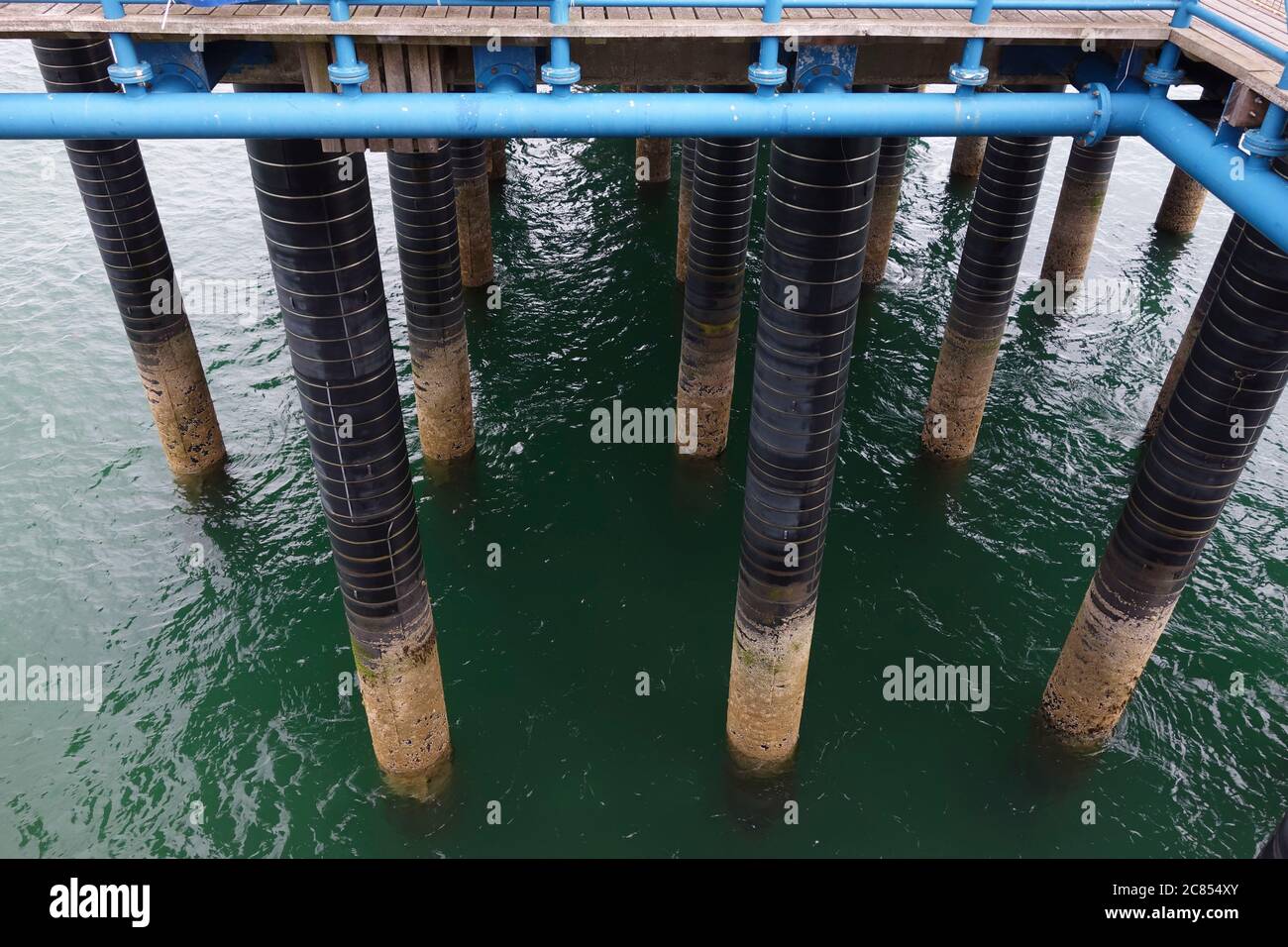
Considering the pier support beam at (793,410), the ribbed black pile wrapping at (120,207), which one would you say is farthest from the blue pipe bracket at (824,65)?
the ribbed black pile wrapping at (120,207)

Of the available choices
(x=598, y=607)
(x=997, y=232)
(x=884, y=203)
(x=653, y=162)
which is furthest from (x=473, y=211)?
(x=997, y=232)

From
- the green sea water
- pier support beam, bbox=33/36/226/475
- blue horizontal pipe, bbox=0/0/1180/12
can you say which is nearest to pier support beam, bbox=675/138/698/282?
the green sea water

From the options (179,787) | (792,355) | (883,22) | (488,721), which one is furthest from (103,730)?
(883,22)

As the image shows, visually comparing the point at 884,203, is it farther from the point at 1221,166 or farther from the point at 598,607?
the point at 1221,166

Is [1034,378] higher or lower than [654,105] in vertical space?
lower

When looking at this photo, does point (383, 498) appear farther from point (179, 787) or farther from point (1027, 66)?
point (1027, 66)
